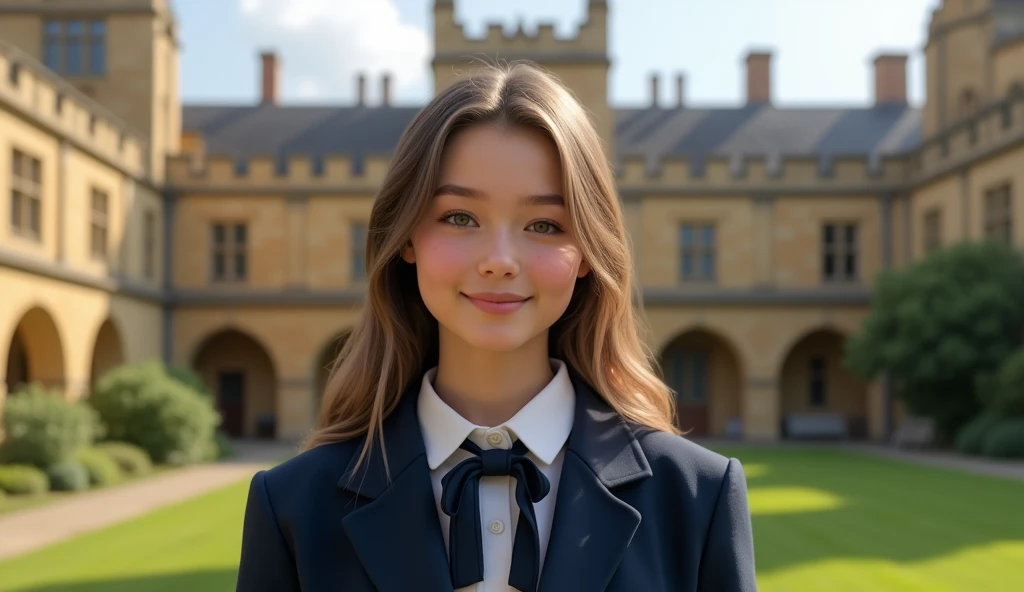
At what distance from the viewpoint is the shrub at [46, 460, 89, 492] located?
47.1 ft

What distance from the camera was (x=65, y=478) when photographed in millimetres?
14375

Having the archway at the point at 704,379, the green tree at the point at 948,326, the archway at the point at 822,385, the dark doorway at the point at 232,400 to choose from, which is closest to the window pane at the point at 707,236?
the archway at the point at 704,379

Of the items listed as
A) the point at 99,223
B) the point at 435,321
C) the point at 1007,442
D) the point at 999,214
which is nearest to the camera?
the point at 435,321

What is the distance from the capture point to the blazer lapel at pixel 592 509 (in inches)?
60.8

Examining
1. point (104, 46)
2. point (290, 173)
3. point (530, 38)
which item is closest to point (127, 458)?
point (290, 173)

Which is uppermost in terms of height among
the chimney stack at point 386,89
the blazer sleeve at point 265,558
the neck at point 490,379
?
the chimney stack at point 386,89

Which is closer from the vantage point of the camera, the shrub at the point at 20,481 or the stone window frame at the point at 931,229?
the shrub at the point at 20,481

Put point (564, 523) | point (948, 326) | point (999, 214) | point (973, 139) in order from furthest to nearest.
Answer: point (973, 139), point (999, 214), point (948, 326), point (564, 523)

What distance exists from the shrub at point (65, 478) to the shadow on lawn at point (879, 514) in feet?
30.3

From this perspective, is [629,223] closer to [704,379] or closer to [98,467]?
[704,379]

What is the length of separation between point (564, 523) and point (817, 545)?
24.8ft

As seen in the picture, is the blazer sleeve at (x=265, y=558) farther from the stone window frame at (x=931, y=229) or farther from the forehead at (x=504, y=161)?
the stone window frame at (x=931, y=229)

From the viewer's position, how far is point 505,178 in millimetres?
1639

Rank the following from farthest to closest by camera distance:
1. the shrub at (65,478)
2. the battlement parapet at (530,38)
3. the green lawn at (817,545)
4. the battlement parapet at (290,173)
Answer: the battlement parapet at (290,173), the battlement parapet at (530,38), the shrub at (65,478), the green lawn at (817,545)
